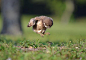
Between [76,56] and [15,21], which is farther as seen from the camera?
[15,21]

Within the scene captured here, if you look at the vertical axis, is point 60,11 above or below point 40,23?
above

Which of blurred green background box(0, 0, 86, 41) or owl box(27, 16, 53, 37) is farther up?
blurred green background box(0, 0, 86, 41)

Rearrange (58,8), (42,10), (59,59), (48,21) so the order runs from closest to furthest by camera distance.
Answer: (59,59) < (48,21) < (58,8) < (42,10)

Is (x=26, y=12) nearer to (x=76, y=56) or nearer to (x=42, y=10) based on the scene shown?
(x=42, y=10)

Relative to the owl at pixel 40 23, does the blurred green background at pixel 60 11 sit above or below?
above

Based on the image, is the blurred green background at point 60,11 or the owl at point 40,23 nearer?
the owl at point 40,23

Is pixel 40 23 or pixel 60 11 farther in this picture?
pixel 60 11

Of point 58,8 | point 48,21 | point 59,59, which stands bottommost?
point 59,59

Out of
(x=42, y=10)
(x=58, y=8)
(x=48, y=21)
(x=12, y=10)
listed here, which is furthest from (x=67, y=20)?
(x=48, y=21)

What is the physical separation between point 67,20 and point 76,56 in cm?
3244

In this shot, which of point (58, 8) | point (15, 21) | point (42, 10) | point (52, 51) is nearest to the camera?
point (52, 51)

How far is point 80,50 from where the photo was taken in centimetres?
524

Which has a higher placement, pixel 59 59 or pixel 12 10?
pixel 12 10

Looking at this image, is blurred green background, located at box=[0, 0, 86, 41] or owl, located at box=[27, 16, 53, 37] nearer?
owl, located at box=[27, 16, 53, 37]
